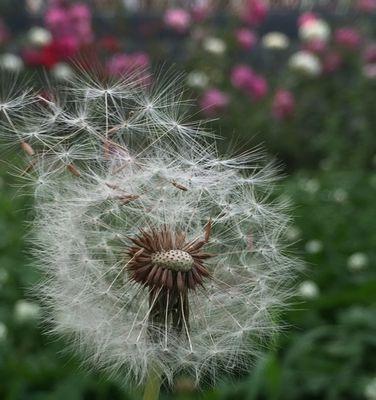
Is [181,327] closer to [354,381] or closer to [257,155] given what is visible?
[257,155]

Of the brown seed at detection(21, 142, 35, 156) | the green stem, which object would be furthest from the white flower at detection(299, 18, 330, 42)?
the green stem

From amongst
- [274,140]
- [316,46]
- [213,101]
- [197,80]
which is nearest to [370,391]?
[213,101]

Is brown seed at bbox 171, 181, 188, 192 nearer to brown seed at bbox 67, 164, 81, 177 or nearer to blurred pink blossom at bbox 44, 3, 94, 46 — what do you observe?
brown seed at bbox 67, 164, 81, 177

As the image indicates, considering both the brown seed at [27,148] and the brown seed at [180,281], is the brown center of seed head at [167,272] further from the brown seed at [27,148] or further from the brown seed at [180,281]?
the brown seed at [27,148]

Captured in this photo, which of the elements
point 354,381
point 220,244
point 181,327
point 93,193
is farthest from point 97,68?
point 354,381

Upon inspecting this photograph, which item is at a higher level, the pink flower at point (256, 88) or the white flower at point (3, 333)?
the pink flower at point (256, 88)

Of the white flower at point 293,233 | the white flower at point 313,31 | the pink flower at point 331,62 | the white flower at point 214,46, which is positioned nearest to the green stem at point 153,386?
the white flower at point 293,233
